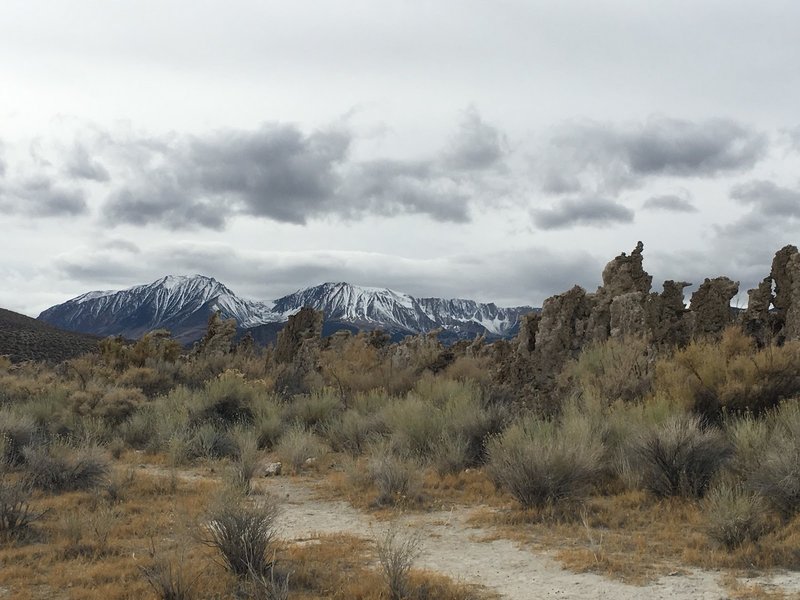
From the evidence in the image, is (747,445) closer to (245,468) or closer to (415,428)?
(415,428)

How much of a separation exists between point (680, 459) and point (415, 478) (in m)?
3.88

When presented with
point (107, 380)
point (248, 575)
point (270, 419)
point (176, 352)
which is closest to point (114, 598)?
point (248, 575)

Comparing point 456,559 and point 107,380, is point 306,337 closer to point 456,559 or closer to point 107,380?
point 107,380

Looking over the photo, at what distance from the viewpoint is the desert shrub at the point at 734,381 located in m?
11.5

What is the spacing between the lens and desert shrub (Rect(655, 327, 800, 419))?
1155 centimetres

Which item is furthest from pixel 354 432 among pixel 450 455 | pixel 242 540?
pixel 242 540

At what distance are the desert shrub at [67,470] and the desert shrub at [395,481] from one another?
14.8 ft

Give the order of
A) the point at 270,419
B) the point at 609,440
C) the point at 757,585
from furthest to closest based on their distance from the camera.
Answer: the point at 270,419 → the point at 609,440 → the point at 757,585

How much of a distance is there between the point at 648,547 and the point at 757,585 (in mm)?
1419

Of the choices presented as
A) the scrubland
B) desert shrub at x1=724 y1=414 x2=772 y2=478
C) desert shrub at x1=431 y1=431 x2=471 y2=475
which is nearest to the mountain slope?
the scrubland

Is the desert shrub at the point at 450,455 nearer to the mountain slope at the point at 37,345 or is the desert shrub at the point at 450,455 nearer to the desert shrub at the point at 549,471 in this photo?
the desert shrub at the point at 549,471

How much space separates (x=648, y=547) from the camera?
735 centimetres

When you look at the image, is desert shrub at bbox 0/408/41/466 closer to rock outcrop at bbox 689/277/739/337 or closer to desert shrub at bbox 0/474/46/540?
desert shrub at bbox 0/474/46/540

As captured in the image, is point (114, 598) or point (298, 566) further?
point (298, 566)
